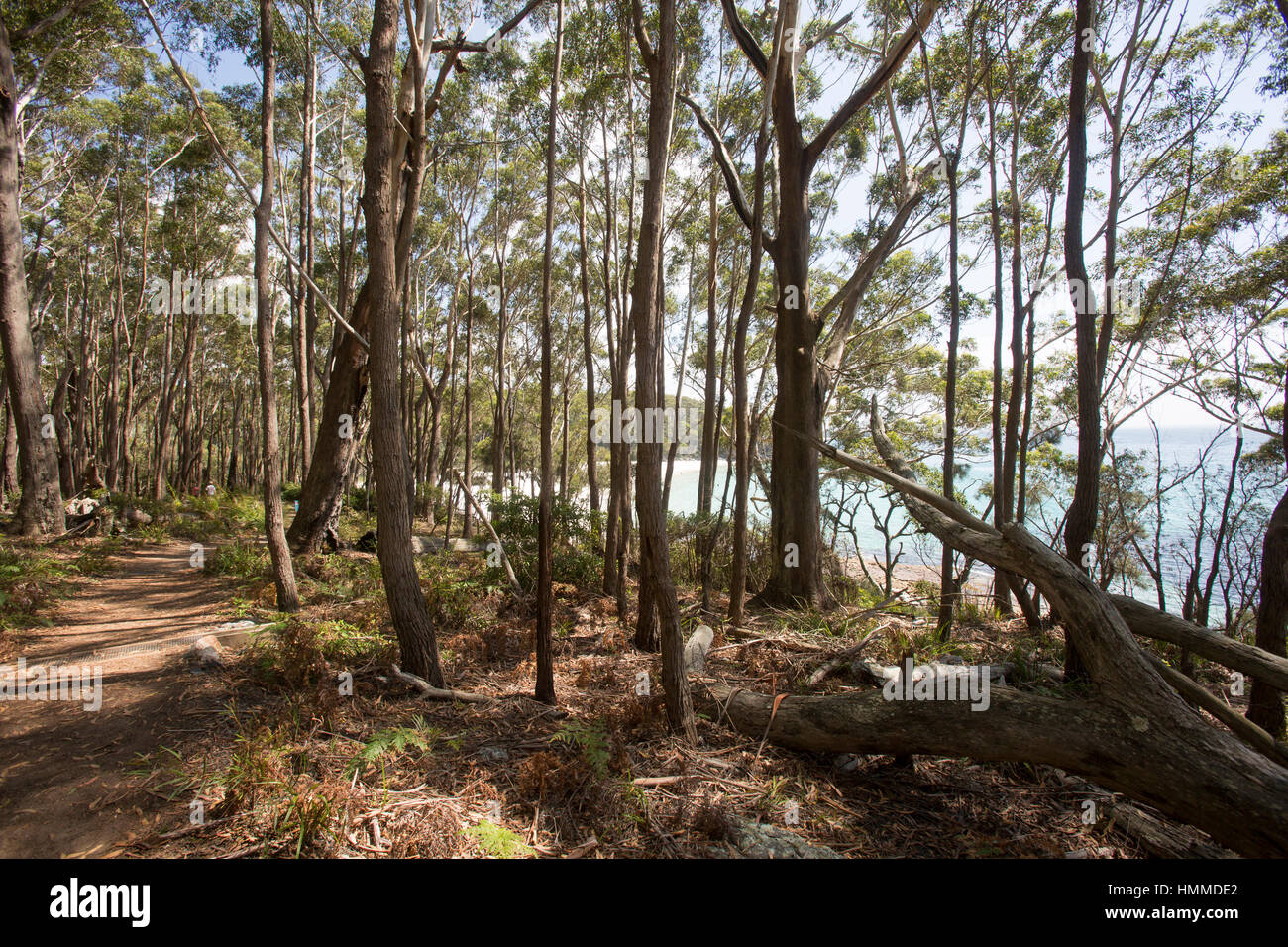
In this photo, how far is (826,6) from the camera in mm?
9039

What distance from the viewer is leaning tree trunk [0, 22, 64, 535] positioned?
8367mm

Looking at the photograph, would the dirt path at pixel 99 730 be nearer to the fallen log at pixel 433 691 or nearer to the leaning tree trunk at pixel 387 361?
the fallen log at pixel 433 691

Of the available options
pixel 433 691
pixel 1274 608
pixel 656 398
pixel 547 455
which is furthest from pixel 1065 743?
pixel 433 691

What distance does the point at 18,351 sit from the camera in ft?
28.1

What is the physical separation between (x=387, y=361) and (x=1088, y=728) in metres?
4.76

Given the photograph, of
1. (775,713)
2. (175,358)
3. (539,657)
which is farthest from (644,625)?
(175,358)

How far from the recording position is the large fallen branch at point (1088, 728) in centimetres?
224

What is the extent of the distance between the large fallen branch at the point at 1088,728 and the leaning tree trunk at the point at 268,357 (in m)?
5.03

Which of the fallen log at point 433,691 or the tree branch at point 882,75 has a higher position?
the tree branch at point 882,75

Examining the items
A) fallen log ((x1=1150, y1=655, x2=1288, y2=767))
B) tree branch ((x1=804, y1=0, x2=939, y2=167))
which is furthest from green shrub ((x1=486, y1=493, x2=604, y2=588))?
fallen log ((x1=1150, y1=655, x2=1288, y2=767))

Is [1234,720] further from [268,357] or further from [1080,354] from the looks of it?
[268,357]

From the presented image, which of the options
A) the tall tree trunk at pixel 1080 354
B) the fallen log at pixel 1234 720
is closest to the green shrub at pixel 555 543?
the tall tree trunk at pixel 1080 354

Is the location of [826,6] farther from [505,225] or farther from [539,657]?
[539,657]

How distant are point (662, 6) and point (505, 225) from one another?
463 inches
